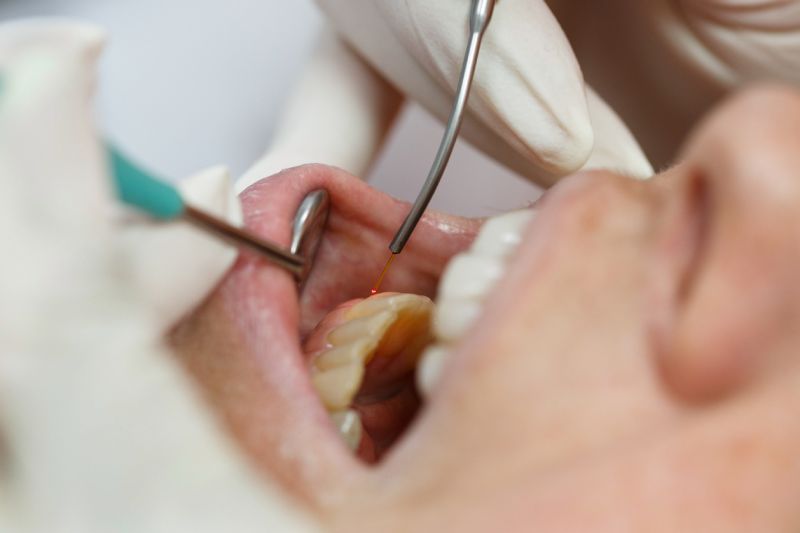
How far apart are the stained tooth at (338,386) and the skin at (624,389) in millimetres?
51

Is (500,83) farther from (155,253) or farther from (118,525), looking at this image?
(118,525)

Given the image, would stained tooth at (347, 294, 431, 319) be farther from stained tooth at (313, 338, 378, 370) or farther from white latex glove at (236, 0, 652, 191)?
white latex glove at (236, 0, 652, 191)

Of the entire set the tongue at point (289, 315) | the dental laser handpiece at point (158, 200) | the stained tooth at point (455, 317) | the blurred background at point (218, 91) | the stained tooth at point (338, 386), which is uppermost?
the dental laser handpiece at point (158, 200)

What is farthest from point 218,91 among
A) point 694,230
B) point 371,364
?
point 694,230

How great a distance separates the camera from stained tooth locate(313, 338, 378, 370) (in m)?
0.60

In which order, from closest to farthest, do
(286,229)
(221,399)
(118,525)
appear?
(118,525), (221,399), (286,229)

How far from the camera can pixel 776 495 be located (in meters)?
0.45

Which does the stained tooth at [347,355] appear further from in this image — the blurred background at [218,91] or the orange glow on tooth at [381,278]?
the blurred background at [218,91]

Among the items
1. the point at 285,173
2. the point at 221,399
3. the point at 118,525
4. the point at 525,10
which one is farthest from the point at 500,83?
the point at 118,525

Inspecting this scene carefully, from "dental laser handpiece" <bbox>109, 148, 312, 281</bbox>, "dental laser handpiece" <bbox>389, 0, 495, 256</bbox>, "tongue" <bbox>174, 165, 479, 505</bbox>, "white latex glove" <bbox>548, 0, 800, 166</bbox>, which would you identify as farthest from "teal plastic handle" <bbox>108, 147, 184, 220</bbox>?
"white latex glove" <bbox>548, 0, 800, 166</bbox>

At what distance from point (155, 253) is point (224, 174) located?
9 cm

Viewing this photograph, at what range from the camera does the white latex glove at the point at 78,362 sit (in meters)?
0.39

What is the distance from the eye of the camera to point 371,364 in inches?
26.7

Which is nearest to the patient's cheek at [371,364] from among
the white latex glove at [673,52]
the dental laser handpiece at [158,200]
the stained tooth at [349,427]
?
the stained tooth at [349,427]
